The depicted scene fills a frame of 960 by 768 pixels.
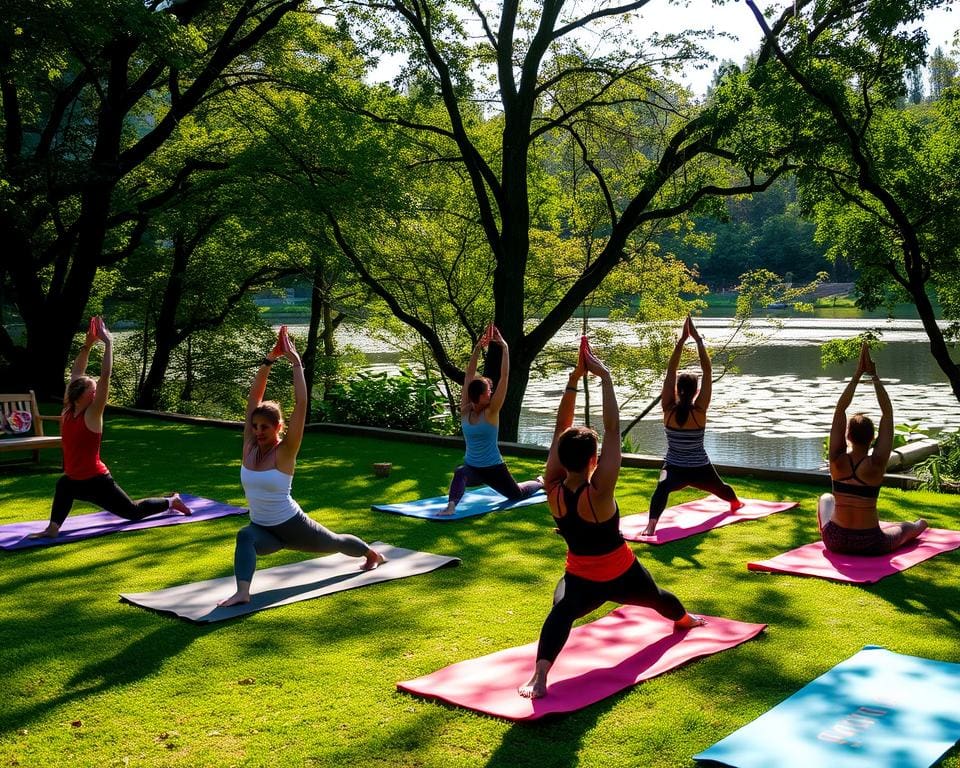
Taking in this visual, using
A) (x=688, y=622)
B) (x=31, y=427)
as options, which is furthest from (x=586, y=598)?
(x=31, y=427)

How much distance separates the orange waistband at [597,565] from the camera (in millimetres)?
4415

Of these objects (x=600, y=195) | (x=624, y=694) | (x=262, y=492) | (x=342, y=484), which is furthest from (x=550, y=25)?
(x=624, y=694)

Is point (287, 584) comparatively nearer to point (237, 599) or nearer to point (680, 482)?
point (237, 599)

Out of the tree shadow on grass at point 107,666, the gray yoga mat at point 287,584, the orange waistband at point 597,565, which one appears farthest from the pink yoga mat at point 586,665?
the gray yoga mat at point 287,584

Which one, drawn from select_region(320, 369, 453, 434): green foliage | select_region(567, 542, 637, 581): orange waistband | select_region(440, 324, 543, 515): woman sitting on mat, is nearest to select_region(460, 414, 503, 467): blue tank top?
select_region(440, 324, 543, 515): woman sitting on mat

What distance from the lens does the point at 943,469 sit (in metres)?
→ 11.4

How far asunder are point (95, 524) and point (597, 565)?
5.23 metres

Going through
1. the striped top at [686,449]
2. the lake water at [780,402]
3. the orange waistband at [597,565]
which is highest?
the striped top at [686,449]

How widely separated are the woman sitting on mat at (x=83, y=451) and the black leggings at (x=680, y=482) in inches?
167

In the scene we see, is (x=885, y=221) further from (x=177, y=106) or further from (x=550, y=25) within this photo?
(x=177, y=106)

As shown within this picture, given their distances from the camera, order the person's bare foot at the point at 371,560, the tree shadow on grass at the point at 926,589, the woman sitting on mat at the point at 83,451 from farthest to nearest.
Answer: the woman sitting on mat at the point at 83,451
the person's bare foot at the point at 371,560
the tree shadow on grass at the point at 926,589

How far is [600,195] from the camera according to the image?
1836cm

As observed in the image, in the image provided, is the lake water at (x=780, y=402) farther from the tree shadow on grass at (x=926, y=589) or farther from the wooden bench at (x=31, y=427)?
the wooden bench at (x=31, y=427)

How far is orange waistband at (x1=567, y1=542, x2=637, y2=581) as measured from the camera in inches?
174
